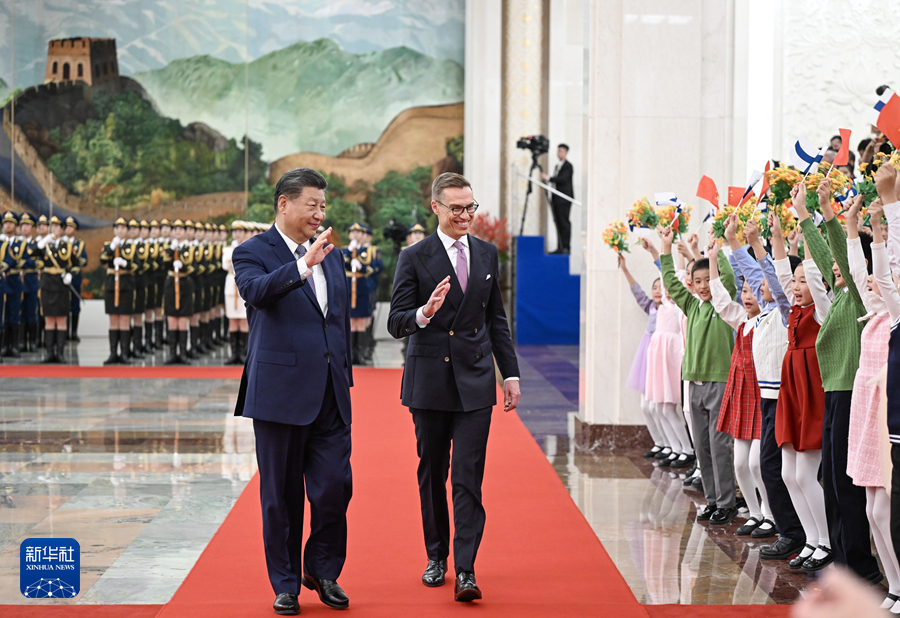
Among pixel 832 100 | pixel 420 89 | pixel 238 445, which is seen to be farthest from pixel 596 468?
pixel 420 89

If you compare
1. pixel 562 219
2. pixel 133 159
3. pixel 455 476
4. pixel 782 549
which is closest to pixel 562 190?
pixel 562 219

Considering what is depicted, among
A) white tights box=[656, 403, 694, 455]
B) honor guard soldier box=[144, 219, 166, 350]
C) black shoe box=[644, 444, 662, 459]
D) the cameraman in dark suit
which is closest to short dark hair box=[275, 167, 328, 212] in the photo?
white tights box=[656, 403, 694, 455]

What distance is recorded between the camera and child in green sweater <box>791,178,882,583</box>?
13.4 feet

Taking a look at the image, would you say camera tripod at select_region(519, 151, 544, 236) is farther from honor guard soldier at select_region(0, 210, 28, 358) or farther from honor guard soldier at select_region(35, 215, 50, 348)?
honor guard soldier at select_region(0, 210, 28, 358)

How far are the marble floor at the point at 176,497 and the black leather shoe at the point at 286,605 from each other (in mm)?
582

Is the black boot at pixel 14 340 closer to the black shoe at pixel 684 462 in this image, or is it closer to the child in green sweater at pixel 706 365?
the black shoe at pixel 684 462

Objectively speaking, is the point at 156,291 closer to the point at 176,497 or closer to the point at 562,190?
the point at 562,190

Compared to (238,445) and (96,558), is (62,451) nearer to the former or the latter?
(238,445)

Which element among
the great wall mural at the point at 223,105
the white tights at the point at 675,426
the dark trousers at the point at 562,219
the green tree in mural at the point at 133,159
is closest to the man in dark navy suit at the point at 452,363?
the white tights at the point at 675,426

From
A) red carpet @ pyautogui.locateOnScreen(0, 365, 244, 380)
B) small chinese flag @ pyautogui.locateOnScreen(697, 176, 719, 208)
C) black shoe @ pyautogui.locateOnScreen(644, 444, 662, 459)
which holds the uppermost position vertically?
small chinese flag @ pyautogui.locateOnScreen(697, 176, 719, 208)

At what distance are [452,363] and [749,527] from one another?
2.18m

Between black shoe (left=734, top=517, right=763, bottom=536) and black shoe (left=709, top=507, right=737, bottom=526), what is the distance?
163mm

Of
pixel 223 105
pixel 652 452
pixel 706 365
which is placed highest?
pixel 223 105

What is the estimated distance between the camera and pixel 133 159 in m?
20.5
